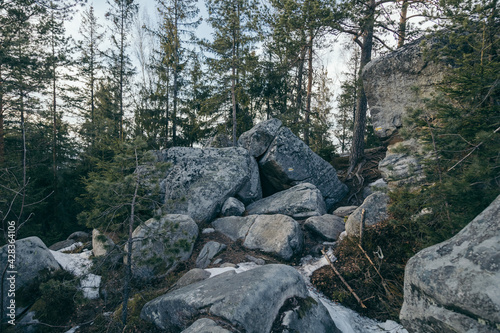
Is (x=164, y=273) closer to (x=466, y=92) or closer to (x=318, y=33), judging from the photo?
(x=466, y=92)

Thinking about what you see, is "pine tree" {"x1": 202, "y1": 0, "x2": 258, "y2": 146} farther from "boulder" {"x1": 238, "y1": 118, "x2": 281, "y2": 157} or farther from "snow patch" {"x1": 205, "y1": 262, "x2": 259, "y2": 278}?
"snow patch" {"x1": 205, "y1": 262, "x2": 259, "y2": 278}

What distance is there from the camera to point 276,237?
6.32m

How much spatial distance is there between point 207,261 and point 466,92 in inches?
242

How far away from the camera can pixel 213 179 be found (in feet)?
28.2

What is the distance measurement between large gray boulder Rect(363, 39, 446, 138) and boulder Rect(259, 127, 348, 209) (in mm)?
2608

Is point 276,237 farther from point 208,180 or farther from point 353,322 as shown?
point 208,180

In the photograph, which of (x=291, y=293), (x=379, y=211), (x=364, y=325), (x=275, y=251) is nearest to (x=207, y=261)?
(x=275, y=251)

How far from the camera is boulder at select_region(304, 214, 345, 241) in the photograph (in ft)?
21.6

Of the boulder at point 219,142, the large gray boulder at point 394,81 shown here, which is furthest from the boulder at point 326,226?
the boulder at point 219,142

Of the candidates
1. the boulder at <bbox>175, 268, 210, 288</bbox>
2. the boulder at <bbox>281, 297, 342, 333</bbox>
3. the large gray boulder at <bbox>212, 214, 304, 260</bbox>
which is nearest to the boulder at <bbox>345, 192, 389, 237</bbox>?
the large gray boulder at <bbox>212, 214, 304, 260</bbox>

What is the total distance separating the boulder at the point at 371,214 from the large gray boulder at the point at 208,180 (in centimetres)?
407

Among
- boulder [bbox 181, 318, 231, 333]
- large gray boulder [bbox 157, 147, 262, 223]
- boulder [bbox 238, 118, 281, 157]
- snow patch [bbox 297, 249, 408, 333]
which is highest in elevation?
boulder [bbox 238, 118, 281, 157]

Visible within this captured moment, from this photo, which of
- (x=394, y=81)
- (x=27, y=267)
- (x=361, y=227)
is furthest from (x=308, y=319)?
(x=394, y=81)

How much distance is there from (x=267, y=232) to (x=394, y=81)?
7206mm
